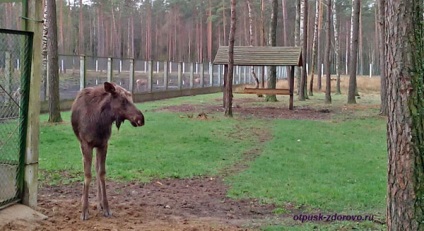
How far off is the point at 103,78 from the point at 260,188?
17.6 metres

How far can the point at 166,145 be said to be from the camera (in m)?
12.5

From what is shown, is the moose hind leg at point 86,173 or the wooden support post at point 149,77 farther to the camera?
the wooden support post at point 149,77

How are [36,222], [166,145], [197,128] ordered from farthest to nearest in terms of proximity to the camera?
[197,128], [166,145], [36,222]

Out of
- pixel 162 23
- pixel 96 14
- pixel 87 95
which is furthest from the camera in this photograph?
pixel 162 23

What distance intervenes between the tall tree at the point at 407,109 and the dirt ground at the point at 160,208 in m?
2.40

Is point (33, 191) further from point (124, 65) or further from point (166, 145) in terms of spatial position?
point (124, 65)

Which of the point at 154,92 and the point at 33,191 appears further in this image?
the point at 154,92

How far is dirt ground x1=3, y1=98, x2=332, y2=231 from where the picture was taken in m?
6.42

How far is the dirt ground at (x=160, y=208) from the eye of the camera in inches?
253

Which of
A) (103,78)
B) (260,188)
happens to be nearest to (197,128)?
(260,188)

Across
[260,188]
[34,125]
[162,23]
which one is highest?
[162,23]

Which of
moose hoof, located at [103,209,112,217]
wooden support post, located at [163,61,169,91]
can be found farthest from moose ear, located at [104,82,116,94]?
wooden support post, located at [163,61,169,91]

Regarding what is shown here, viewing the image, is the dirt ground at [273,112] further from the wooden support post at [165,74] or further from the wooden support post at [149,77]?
the wooden support post at [165,74]

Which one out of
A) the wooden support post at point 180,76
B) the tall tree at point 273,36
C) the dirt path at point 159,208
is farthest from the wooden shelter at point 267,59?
the dirt path at point 159,208
